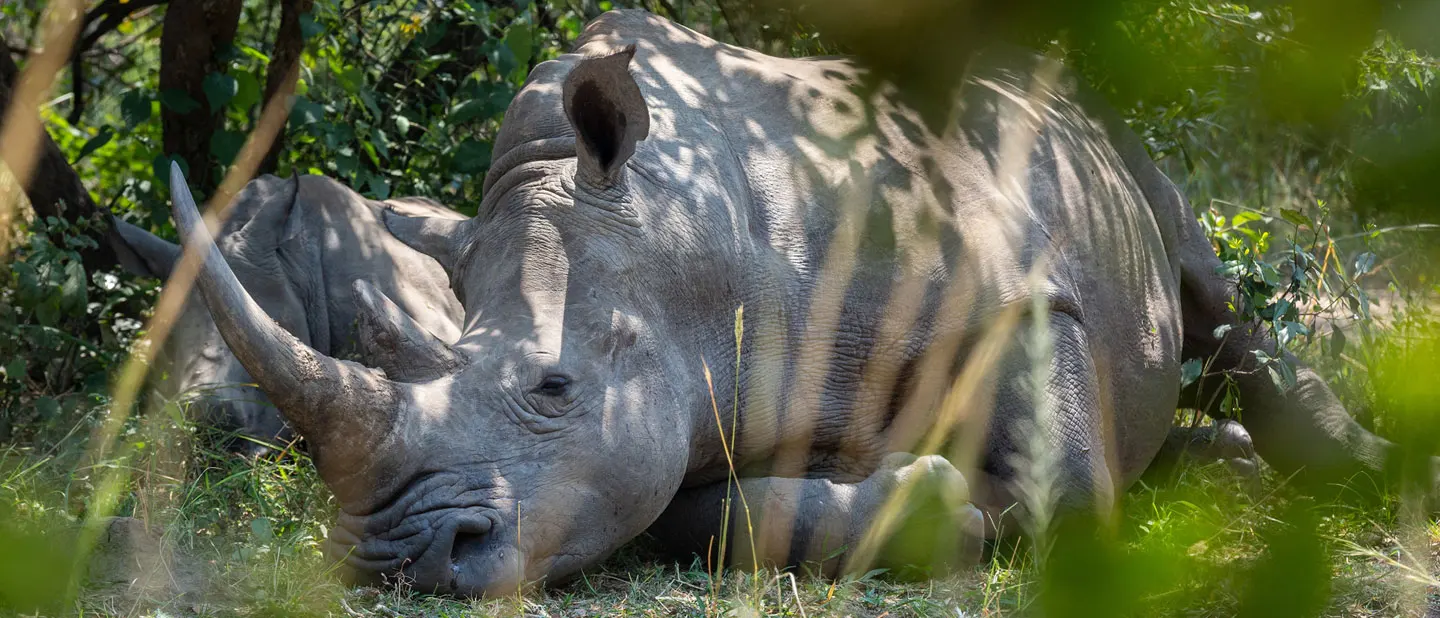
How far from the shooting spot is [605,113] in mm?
4012

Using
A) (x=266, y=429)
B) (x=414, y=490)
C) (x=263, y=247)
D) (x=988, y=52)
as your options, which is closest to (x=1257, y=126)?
(x=988, y=52)

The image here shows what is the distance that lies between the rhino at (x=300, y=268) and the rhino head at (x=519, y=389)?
5.98 ft

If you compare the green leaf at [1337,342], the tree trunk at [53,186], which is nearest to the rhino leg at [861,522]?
the green leaf at [1337,342]

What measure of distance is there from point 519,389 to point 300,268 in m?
2.73

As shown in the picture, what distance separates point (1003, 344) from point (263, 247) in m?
3.17

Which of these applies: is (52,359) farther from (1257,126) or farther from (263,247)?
(1257,126)

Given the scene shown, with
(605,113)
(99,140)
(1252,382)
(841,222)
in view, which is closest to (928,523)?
(841,222)

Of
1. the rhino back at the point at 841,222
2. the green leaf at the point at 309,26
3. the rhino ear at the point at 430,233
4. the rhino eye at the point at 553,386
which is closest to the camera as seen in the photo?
the rhino eye at the point at 553,386

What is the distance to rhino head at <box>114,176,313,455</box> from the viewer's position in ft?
17.7

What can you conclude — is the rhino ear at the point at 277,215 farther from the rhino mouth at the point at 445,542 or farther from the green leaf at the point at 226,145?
the rhino mouth at the point at 445,542

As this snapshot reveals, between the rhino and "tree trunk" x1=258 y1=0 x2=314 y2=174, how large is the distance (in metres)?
0.60

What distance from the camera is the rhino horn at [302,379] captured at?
340 centimetres

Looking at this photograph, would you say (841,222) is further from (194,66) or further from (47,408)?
(194,66)

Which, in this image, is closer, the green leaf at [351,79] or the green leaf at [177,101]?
the green leaf at [177,101]
